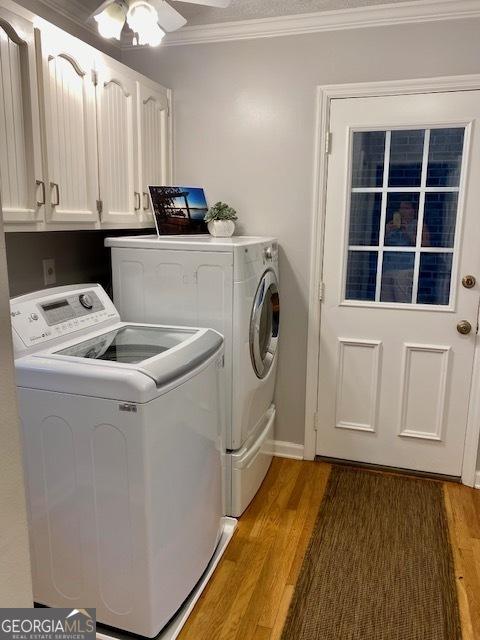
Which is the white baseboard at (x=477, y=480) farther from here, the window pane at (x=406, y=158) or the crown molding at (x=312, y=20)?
the crown molding at (x=312, y=20)

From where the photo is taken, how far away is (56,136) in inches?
70.4

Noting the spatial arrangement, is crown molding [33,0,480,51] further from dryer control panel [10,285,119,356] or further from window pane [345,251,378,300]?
dryer control panel [10,285,119,356]

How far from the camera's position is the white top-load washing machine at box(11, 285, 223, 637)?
1419mm

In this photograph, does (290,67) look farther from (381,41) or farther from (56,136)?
(56,136)

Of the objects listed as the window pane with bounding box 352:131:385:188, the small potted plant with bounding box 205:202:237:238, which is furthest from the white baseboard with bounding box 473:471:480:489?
the small potted plant with bounding box 205:202:237:238

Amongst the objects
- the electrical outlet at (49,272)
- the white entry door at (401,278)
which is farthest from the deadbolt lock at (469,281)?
the electrical outlet at (49,272)

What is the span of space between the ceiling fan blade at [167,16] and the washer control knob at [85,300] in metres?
1.11

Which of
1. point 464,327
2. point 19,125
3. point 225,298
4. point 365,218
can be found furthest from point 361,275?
point 19,125

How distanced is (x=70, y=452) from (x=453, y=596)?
1536 millimetres

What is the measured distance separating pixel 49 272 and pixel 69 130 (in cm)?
72

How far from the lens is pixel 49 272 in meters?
2.30

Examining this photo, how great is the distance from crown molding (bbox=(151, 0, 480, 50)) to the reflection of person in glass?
874 millimetres

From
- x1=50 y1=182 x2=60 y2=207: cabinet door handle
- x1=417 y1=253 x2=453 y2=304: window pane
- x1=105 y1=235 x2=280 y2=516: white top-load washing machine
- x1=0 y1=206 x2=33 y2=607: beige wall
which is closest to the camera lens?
x1=0 y1=206 x2=33 y2=607: beige wall

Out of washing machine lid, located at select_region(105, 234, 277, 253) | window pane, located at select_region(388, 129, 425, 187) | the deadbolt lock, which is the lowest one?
the deadbolt lock
